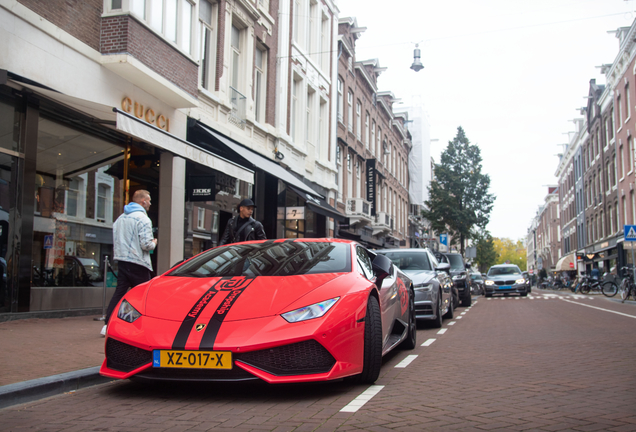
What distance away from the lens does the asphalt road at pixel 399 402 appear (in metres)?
3.68

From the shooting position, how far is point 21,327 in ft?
26.5

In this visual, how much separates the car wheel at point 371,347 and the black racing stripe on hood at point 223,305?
3.35 ft

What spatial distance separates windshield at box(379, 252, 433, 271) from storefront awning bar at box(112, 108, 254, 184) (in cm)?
372

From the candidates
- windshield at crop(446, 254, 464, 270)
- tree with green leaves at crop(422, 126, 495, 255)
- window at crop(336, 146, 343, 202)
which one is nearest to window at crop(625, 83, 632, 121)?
tree with green leaves at crop(422, 126, 495, 255)

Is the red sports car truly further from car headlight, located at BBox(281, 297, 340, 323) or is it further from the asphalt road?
the asphalt road

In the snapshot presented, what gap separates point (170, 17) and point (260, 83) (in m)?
6.60

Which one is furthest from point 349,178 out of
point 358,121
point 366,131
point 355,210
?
point 366,131

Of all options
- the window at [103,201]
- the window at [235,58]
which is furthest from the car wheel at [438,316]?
the window at [235,58]

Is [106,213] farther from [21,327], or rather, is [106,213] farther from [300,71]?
[300,71]

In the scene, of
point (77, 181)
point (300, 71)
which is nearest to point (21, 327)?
point (77, 181)

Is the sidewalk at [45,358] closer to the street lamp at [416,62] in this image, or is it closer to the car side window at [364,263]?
the car side window at [364,263]

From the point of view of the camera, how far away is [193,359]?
13.6ft

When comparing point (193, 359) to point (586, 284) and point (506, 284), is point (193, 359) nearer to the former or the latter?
point (506, 284)

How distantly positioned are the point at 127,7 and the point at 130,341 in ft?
27.5
